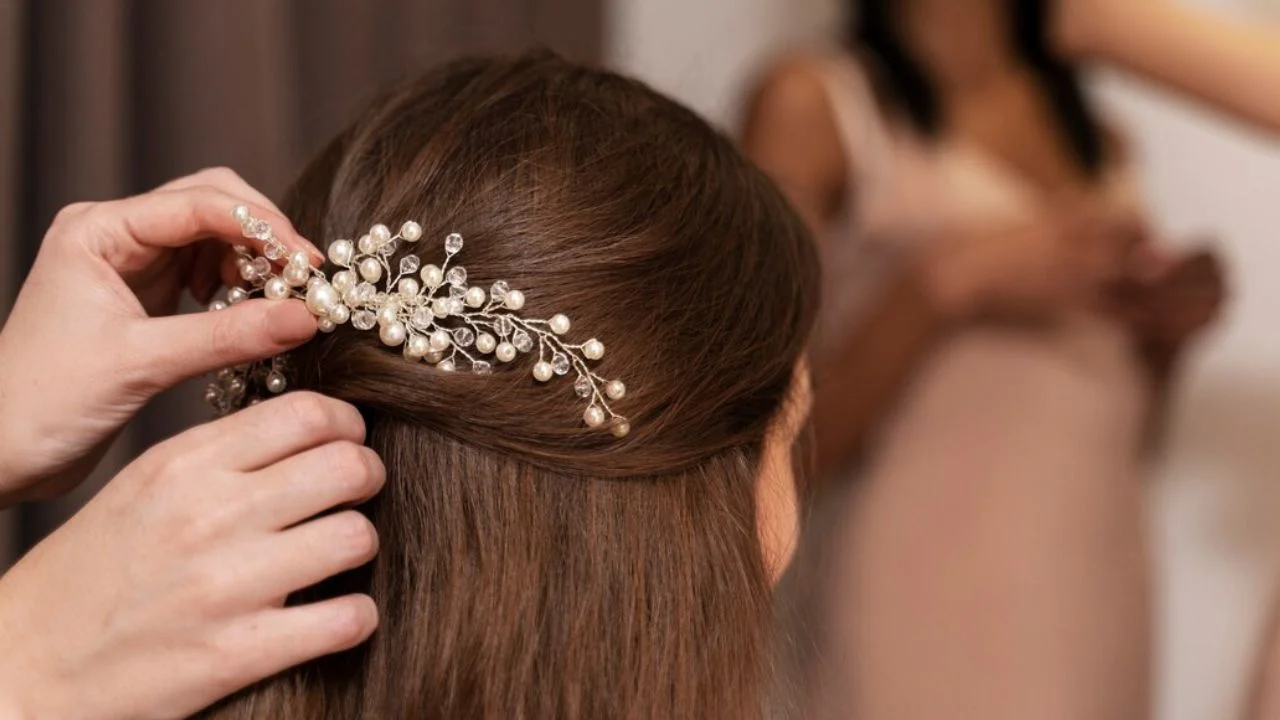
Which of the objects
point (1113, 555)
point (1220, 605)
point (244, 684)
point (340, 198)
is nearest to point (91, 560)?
point (244, 684)

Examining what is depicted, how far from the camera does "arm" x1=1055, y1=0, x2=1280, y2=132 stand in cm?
102

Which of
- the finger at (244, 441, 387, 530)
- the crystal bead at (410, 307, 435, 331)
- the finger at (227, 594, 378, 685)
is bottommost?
the finger at (227, 594, 378, 685)

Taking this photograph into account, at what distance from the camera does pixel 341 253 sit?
57 cm

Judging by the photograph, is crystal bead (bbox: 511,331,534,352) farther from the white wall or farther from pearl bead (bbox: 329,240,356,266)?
the white wall

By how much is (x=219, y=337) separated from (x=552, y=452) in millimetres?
168

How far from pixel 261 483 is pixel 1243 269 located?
1472 mm

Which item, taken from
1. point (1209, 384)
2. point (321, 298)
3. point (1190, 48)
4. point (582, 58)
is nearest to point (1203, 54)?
point (1190, 48)

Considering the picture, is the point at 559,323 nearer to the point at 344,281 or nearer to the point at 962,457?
the point at 344,281

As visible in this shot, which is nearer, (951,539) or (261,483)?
(261,483)

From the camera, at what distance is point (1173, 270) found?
132cm

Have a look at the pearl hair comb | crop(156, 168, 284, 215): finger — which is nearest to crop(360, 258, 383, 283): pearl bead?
the pearl hair comb

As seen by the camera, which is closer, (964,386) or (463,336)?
(463,336)

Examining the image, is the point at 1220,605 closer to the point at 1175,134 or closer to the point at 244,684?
the point at 1175,134

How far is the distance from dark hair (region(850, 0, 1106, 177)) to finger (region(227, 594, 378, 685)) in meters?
1.06
